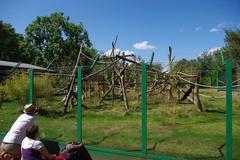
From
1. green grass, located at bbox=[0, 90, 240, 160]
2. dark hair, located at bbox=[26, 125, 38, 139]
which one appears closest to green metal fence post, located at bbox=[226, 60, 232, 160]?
green grass, located at bbox=[0, 90, 240, 160]

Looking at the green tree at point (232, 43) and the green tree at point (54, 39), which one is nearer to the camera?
the green tree at point (232, 43)

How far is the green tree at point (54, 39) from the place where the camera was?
62.8 meters

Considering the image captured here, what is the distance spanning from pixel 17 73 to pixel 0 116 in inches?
80.6

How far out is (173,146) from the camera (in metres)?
8.91

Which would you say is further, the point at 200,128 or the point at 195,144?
the point at 200,128

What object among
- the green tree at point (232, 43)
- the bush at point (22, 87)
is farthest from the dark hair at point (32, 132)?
the green tree at point (232, 43)

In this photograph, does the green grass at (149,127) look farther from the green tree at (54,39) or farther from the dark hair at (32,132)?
the green tree at (54,39)

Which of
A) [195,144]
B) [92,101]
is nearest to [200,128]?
[195,144]

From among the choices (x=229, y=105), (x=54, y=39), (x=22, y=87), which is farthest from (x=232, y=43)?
(x=229, y=105)

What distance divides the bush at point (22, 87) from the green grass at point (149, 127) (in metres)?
0.63

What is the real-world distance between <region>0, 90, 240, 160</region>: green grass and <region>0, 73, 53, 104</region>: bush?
63cm

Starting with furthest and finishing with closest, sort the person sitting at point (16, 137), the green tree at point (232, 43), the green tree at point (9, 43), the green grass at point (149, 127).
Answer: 1. the green tree at point (9, 43)
2. the green tree at point (232, 43)
3. the green grass at point (149, 127)
4. the person sitting at point (16, 137)

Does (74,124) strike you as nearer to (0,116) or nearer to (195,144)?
(0,116)

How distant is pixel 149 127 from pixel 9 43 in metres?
51.3
